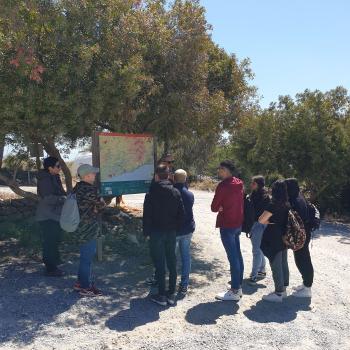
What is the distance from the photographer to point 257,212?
7.00 m

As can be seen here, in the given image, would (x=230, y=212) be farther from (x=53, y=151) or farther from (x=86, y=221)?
(x=53, y=151)

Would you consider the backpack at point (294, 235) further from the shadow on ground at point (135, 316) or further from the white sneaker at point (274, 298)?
the shadow on ground at point (135, 316)

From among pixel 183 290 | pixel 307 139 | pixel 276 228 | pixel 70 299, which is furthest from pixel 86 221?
pixel 307 139

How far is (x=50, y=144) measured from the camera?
9.23 metres

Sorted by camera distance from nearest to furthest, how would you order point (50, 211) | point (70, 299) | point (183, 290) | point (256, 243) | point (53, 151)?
1. point (70, 299)
2. point (183, 290)
3. point (50, 211)
4. point (256, 243)
5. point (53, 151)

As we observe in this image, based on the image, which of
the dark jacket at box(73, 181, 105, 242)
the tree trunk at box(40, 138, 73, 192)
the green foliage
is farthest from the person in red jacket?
the green foliage

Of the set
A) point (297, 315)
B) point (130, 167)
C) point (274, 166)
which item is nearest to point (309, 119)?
point (274, 166)

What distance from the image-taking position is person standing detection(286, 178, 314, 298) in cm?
625

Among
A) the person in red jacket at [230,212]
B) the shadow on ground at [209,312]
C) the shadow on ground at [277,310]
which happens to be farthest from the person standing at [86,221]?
the shadow on ground at [277,310]

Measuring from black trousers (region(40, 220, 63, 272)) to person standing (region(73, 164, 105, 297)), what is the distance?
2.93ft

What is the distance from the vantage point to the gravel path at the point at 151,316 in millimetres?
4883

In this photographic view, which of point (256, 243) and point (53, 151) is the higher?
point (53, 151)

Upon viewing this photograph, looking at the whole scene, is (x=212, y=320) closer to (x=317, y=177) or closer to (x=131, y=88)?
(x=131, y=88)

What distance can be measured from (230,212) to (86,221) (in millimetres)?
1916
